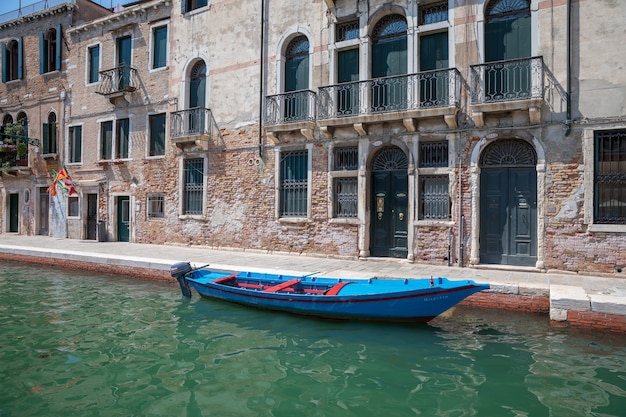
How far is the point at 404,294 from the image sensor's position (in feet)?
21.8

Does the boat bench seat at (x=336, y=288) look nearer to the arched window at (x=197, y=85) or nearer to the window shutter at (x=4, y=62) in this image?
the arched window at (x=197, y=85)

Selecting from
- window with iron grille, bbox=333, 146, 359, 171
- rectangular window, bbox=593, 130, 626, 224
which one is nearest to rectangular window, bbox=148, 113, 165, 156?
window with iron grille, bbox=333, 146, 359, 171

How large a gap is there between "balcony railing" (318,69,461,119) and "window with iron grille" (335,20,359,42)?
146 cm

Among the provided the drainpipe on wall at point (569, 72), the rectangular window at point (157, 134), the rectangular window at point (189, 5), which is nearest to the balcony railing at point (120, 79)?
the rectangular window at point (157, 134)

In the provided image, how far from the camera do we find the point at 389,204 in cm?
1158

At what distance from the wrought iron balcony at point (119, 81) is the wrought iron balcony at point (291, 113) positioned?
6425mm

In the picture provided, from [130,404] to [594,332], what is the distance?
19.9ft

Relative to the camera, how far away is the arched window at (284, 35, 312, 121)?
12.5m

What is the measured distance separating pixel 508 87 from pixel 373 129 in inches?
129

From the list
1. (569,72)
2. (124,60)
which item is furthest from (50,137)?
(569,72)

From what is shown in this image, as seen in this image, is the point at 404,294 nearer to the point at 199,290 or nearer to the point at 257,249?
the point at 199,290

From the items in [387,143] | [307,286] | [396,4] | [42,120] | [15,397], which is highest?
[396,4]

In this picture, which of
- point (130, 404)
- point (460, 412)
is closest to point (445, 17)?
point (460, 412)

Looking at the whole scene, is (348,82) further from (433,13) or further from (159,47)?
(159,47)
